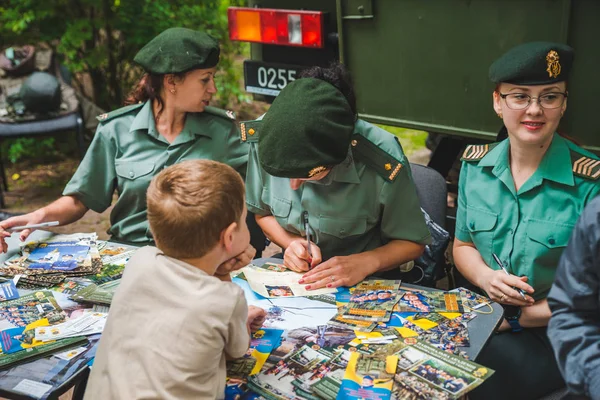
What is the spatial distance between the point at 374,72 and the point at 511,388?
6.27 feet

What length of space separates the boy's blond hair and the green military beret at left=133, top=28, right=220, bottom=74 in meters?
1.19

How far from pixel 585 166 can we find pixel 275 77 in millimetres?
2077

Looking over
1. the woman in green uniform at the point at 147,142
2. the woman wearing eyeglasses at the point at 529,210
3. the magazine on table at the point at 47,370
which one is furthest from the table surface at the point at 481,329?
the woman in green uniform at the point at 147,142

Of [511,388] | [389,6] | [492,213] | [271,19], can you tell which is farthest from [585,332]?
[271,19]

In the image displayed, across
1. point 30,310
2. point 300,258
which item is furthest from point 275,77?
point 30,310

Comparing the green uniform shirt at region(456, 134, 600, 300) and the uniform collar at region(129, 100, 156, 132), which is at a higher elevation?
the uniform collar at region(129, 100, 156, 132)

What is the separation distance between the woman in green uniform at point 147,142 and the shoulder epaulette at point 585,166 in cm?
143

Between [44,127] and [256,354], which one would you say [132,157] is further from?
[44,127]

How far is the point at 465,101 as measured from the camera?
3.38 metres

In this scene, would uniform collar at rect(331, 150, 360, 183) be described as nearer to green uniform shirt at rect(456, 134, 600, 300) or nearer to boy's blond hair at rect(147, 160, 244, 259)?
green uniform shirt at rect(456, 134, 600, 300)

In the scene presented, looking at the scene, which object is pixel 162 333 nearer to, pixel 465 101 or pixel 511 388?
pixel 511 388

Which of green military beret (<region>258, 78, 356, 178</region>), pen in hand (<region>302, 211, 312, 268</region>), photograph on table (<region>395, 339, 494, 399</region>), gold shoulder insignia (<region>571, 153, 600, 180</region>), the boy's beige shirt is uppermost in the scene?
green military beret (<region>258, 78, 356, 178</region>)

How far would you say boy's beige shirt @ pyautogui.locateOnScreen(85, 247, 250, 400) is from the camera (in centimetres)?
163

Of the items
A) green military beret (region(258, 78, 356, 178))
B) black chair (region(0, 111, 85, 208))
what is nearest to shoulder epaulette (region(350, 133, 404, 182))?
green military beret (region(258, 78, 356, 178))
